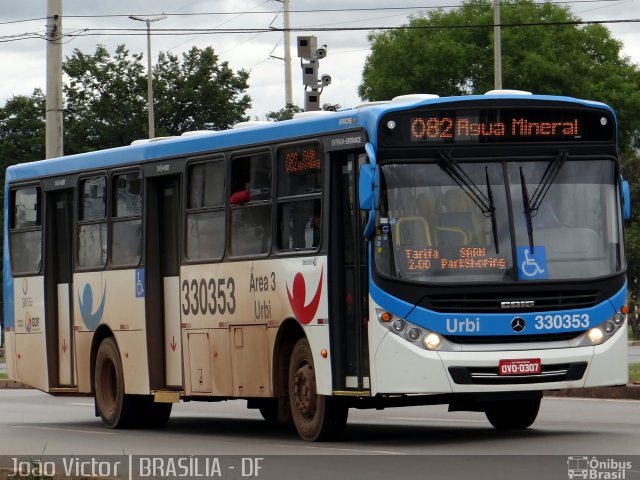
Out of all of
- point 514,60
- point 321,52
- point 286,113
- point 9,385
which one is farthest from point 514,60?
point 321,52

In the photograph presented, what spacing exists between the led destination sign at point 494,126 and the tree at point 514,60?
6471 cm

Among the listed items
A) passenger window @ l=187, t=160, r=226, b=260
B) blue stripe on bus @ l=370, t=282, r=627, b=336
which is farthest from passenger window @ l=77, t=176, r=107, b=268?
blue stripe on bus @ l=370, t=282, r=627, b=336

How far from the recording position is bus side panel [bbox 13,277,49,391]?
22156 millimetres

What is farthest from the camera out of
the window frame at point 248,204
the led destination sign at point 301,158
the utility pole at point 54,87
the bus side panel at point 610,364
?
the utility pole at point 54,87

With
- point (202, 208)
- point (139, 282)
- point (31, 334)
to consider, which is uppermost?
point (202, 208)

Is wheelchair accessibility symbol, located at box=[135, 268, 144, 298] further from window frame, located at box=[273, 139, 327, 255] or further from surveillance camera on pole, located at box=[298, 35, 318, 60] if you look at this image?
surveillance camera on pole, located at box=[298, 35, 318, 60]

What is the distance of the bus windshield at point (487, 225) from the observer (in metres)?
15.3

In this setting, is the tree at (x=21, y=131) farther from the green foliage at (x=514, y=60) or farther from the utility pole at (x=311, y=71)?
the utility pole at (x=311, y=71)

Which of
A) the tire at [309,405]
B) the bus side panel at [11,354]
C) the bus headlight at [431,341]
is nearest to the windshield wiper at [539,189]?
the bus headlight at [431,341]

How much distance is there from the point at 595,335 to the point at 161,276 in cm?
590

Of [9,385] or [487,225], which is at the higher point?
[487,225]

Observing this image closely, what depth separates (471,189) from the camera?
15430 mm

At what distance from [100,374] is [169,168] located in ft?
9.92

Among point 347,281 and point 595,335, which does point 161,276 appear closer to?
point 347,281
